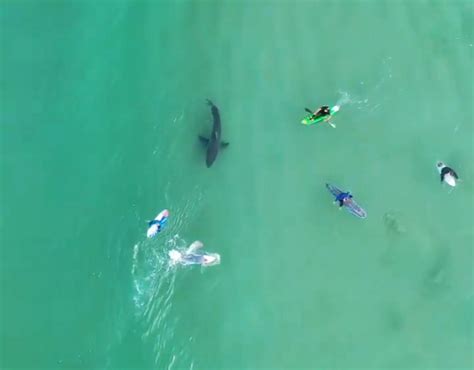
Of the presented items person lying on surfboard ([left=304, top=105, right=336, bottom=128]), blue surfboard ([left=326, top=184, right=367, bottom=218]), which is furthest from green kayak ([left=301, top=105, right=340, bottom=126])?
blue surfboard ([left=326, top=184, right=367, bottom=218])

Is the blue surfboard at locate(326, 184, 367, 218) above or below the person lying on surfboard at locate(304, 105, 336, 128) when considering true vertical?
below

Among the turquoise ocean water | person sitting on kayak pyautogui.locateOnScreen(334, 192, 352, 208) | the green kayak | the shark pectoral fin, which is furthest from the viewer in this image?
the shark pectoral fin

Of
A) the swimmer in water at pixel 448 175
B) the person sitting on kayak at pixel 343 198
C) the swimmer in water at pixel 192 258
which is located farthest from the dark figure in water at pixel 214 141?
the swimmer in water at pixel 448 175

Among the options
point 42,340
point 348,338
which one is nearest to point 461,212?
point 348,338

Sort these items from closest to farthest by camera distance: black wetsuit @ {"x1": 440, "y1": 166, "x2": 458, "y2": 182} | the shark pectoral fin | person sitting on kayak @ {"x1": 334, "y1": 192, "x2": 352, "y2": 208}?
person sitting on kayak @ {"x1": 334, "y1": 192, "x2": 352, "y2": 208} < black wetsuit @ {"x1": 440, "y1": 166, "x2": 458, "y2": 182} < the shark pectoral fin

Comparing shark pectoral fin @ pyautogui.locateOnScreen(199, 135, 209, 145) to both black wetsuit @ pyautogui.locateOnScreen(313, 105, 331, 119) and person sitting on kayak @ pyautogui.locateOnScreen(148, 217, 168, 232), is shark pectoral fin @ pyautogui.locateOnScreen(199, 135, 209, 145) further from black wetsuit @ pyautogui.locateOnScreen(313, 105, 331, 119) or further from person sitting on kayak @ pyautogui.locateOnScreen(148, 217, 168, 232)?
black wetsuit @ pyautogui.locateOnScreen(313, 105, 331, 119)

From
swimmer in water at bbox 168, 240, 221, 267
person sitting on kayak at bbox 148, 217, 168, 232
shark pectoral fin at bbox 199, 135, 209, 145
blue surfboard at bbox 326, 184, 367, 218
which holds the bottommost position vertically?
swimmer in water at bbox 168, 240, 221, 267

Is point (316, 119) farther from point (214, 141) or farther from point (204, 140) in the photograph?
point (204, 140)
